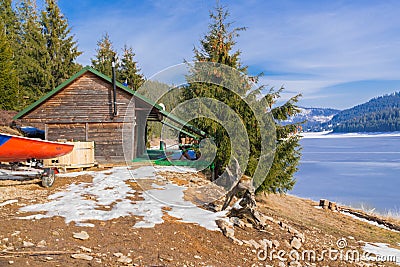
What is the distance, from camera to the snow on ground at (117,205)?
7191 millimetres

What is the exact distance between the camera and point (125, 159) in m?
16.7

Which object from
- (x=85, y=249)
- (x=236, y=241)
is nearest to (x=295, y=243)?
(x=236, y=241)

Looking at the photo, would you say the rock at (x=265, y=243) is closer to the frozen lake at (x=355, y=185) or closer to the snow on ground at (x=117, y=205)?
the snow on ground at (x=117, y=205)

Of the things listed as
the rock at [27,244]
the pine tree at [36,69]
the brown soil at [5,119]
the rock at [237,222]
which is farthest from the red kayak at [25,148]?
the pine tree at [36,69]

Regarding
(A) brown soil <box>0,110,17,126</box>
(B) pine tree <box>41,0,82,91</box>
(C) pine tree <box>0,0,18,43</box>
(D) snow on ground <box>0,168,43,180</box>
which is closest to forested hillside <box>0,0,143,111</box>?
(B) pine tree <box>41,0,82,91</box>

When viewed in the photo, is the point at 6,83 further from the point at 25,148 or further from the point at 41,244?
the point at 41,244

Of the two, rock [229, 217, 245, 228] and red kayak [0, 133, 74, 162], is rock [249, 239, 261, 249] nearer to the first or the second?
rock [229, 217, 245, 228]

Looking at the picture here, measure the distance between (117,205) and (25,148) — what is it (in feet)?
11.0

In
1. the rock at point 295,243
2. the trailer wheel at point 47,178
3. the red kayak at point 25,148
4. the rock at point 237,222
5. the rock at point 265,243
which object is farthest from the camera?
the trailer wheel at point 47,178

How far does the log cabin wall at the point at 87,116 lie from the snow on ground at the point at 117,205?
5623mm

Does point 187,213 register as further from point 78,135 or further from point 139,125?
point 139,125

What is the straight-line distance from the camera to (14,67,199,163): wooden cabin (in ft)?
54.4

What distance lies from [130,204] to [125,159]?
8.59 metres

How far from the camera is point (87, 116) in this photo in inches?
658
